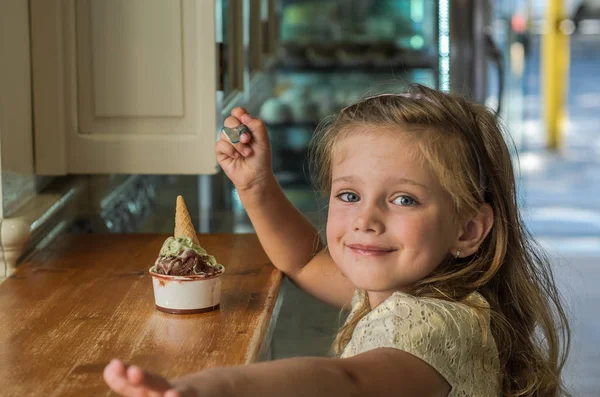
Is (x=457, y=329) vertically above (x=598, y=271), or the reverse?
(x=457, y=329)

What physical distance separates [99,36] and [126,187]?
625mm

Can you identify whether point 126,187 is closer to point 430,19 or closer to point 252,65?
point 252,65

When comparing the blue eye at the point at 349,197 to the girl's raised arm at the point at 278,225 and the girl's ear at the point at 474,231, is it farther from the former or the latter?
the girl's raised arm at the point at 278,225

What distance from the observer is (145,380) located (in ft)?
2.62

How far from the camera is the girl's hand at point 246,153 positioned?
1.58 m

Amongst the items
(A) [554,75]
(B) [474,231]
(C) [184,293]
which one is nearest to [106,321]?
(C) [184,293]

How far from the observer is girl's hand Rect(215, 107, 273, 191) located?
1.58 meters

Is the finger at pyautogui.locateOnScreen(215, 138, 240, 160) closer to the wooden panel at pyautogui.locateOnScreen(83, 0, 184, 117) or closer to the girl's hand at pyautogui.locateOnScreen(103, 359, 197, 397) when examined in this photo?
the wooden panel at pyautogui.locateOnScreen(83, 0, 184, 117)

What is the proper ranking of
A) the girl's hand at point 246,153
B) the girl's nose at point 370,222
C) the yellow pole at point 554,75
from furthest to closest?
the yellow pole at point 554,75 → the girl's hand at point 246,153 → the girl's nose at point 370,222

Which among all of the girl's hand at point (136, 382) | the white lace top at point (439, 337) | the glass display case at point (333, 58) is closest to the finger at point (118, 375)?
the girl's hand at point (136, 382)

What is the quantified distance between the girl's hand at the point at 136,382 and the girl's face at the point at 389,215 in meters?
0.52

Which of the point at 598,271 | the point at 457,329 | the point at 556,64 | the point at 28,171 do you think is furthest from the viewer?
the point at 556,64

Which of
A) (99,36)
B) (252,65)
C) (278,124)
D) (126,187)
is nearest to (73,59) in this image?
(99,36)

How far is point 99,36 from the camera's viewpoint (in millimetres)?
1951
